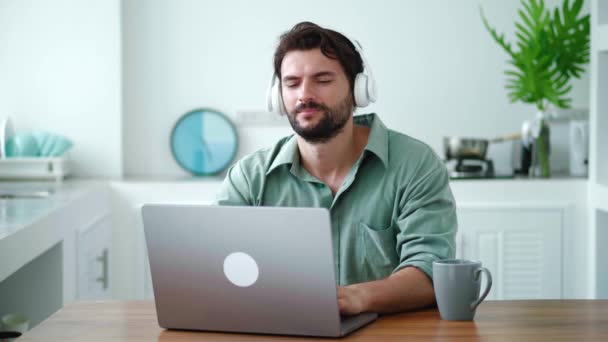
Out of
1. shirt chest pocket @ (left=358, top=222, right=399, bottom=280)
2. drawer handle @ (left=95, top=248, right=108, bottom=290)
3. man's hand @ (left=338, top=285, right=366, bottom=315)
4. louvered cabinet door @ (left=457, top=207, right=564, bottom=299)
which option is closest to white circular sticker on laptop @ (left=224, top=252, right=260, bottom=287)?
man's hand @ (left=338, top=285, right=366, bottom=315)

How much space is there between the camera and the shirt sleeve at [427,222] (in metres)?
2.00

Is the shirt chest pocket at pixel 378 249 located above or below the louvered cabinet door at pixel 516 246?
above

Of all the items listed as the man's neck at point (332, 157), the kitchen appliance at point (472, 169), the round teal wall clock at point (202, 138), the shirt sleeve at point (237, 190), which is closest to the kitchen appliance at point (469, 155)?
the kitchen appliance at point (472, 169)

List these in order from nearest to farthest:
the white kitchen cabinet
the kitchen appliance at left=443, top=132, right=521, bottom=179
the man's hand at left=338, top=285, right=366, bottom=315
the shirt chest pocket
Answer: the man's hand at left=338, top=285, right=366, bottom=315 → the shirt chest pocket → the white kitchen cabinet → the kitchen appliance at left=443, top=132, right=521, bottom=179

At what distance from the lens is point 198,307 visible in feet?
5.40

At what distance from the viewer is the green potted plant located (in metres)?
3.96

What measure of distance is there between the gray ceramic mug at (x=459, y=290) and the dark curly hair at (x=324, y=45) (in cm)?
70

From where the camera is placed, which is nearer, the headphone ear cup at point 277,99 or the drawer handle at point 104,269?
the headphone ear cup at point 277,99

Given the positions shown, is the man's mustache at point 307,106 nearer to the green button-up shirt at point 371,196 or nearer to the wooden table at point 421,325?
the green button-up shirt at point 371,196

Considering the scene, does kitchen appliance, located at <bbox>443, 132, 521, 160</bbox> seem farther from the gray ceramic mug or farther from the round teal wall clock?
the gray ceramic mug

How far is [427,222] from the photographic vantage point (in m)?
2.05

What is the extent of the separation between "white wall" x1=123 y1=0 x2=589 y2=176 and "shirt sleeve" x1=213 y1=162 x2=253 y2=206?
1952 millimetres

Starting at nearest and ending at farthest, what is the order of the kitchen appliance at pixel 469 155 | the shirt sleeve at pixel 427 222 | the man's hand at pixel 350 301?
the man's hand at pixel 350 301 → the shirt sleeve at pixel 427 222 → the kitchen appliance at pixel 469 155

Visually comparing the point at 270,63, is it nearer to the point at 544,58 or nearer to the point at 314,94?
the point at 544,58
